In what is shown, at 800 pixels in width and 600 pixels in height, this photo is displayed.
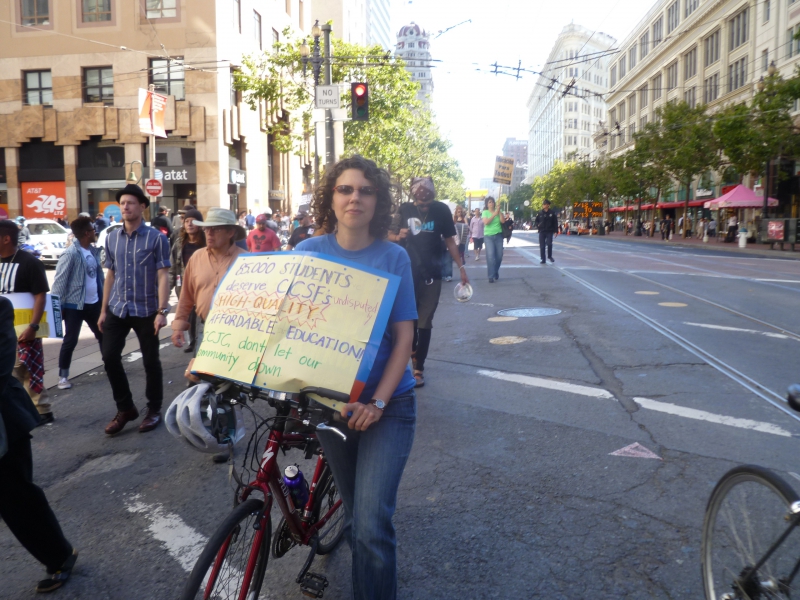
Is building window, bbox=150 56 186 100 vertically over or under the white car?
over

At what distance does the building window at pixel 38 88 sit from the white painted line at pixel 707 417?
34157 millimetres

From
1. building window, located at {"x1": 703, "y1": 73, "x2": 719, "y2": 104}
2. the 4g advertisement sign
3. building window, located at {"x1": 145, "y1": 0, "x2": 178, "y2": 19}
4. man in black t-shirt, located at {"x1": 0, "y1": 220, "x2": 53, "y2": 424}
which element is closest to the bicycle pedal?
man in black t-shirt, located at {"x1": 0, "y1": 220, "x2": 53, "y2": 424}

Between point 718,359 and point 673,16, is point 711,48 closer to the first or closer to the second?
point 673,16

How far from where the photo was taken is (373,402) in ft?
8.36

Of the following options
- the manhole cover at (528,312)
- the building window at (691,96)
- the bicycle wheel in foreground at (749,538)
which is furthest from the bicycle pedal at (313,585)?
the building window at (691,96)

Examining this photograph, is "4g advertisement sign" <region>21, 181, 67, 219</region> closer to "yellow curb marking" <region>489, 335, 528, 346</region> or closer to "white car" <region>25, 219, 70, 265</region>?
"white car" <region>25, 219, 70, 265</region>

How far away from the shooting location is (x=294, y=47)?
35.9 meters

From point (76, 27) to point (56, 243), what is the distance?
568 inches

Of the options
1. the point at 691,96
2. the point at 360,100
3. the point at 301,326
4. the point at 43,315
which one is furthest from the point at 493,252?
the point at 691,96

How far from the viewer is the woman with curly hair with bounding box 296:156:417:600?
2.52 metres

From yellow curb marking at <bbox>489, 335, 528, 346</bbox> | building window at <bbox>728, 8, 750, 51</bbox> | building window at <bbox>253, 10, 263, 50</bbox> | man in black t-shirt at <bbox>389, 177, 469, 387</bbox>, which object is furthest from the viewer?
building window at <bbox>728, 8, 750, 51</bbox>

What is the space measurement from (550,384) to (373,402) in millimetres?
4485

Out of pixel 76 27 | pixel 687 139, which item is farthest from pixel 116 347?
pixel 687 139

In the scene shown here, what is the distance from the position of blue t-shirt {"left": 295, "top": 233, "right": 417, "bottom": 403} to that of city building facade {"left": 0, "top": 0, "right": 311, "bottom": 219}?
99.5 feet
